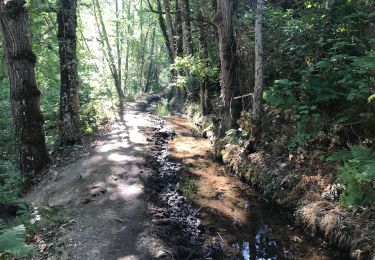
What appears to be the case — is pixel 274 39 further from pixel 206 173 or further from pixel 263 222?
pixel 263 222

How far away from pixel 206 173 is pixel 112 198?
374 cm

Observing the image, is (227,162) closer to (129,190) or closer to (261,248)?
(129,190)

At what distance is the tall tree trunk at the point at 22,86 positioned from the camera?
9391mm

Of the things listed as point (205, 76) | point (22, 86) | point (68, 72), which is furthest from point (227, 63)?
point (22, 86)

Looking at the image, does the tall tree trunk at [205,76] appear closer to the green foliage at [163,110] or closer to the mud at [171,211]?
the mud at [171,211]

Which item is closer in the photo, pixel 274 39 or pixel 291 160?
pixel 291 160

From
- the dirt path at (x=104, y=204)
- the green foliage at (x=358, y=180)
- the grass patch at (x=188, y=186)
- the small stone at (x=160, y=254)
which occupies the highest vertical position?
the green foliage at (x=358, y=180)

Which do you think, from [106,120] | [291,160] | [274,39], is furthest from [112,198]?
[106,120]

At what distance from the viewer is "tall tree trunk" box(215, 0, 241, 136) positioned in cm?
1168

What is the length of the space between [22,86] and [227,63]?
6460 millimetres

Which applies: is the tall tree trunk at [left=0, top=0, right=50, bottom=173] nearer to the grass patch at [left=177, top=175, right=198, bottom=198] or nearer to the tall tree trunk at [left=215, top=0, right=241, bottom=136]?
the grass patch at [left=177, top=175, right=198, bottom=198]

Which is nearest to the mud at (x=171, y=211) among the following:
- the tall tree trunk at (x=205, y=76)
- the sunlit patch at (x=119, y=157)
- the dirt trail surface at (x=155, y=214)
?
the dirt trail surface at (x=155, y=214)

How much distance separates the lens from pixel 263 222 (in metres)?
7.86

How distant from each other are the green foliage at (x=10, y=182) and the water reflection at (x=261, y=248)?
559 centimetres
